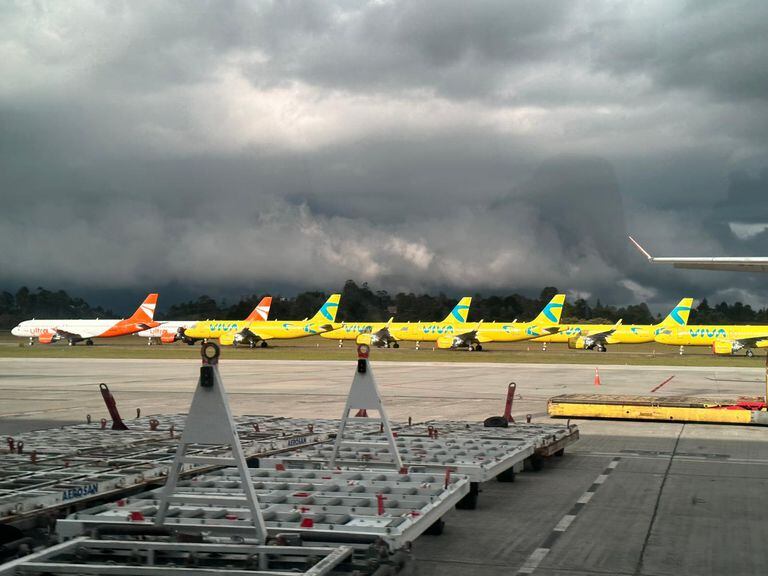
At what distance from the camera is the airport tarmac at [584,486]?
8.74m

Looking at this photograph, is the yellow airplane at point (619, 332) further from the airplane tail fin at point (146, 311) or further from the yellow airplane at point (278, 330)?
the airplane tail fin at point (146, 311)

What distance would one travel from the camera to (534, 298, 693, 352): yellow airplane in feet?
288

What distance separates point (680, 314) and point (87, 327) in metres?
69.3

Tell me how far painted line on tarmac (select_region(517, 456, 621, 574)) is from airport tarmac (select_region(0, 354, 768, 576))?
0.6 inches

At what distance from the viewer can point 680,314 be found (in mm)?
87688

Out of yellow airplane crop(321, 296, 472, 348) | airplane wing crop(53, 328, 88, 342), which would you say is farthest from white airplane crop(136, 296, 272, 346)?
yellow airplane crop(321, 296, 472, 348)

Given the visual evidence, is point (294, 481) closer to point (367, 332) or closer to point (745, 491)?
point (745, 491)

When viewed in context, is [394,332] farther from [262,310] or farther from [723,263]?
[723,263]

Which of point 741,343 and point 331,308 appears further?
point 331,308

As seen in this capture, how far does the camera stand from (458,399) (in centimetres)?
2839

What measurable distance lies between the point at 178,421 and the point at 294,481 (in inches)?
277

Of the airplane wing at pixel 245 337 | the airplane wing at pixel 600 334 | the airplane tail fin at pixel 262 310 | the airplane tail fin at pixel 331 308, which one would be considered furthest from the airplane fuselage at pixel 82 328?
the airplane wing at pixel 600 334

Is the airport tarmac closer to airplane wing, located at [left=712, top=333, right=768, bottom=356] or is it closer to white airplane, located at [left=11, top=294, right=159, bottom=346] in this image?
airplane wing, located at [left=712, top=333, right=768, bottom=356]

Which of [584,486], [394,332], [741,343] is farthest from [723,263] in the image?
[394,332]
